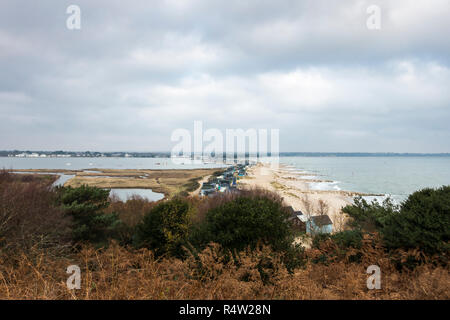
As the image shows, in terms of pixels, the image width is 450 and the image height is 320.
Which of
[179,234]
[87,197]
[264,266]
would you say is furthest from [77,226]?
[264,266]

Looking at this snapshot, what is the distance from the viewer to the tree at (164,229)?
40.8 feet

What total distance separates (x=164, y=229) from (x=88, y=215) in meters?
6.48

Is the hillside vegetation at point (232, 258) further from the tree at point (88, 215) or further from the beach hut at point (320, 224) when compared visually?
the beach hut at point (320, 224)

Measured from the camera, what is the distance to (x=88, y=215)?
15750 mm

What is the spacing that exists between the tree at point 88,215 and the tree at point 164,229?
13.8ft

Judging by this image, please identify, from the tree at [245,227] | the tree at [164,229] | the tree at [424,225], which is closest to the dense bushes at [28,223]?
the tree at [164,229]

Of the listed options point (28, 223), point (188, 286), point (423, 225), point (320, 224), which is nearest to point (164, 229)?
point (28, 223)

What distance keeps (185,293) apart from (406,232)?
727cm

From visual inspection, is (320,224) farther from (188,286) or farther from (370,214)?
(188,286)

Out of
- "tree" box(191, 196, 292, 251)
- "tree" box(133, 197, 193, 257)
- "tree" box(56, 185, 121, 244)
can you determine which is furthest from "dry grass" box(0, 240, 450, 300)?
"tree" box(56, 185, 121, 244)
